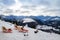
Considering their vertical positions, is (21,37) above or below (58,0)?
below

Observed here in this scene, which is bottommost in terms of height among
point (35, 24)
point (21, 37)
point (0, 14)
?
point (21, 37)

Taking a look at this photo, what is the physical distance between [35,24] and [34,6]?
220 millimetres

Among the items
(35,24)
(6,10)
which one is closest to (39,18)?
(35,24)

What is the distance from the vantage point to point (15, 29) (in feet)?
5.40

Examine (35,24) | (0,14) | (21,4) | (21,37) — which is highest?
(21,4)

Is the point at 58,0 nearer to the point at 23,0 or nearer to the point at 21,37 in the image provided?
the point at 23,0

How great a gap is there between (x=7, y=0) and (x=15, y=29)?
37 cm

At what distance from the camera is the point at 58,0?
1.61 m

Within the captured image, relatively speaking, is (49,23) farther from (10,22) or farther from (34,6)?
(10,22)

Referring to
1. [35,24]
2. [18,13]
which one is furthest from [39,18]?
[18,13]

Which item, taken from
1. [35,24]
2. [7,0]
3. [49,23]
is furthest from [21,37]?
[7,0]

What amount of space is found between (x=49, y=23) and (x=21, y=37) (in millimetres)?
374

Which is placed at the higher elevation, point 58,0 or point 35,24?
point 58,0

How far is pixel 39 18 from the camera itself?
1643 mm
